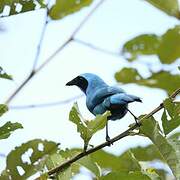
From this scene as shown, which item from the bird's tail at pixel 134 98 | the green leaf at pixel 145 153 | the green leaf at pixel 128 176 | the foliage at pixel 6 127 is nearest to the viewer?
the green leaf at pixel 128 176

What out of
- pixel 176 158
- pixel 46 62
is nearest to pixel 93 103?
pixel 46 62

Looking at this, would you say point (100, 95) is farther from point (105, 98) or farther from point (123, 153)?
point (123, 153)

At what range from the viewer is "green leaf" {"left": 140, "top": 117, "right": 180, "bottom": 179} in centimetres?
213

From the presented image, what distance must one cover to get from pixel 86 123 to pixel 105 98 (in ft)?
1.24

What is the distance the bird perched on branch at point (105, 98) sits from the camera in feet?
8.36

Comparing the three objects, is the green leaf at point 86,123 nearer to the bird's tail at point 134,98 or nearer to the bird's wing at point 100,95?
the bird's tail at point 134,98

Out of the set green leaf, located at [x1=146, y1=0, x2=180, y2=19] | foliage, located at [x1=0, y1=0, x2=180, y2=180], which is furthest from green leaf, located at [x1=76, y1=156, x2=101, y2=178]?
green leaf, located at [x1=146, y1=0, x2=180, y2=19]

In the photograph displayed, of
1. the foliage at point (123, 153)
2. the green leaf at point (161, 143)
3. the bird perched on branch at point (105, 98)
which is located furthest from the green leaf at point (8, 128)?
the green leaf at point (161, 143)

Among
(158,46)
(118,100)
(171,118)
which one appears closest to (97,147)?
(171,118)

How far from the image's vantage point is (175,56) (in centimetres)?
312

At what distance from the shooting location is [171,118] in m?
2.30

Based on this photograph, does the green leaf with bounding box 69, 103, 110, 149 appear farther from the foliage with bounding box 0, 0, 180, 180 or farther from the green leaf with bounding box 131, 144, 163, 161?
the green leaf with bounding box 131, 144, 163, 161

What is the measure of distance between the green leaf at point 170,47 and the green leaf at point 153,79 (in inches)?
3.2

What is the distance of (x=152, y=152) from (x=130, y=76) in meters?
0.44
